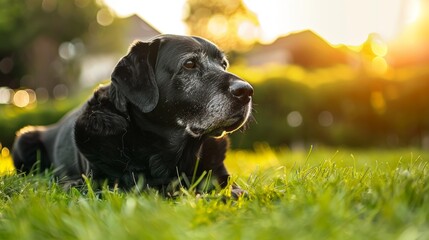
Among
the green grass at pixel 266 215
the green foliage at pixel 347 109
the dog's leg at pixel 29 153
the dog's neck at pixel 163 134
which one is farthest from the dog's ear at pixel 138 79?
the green foliage at pixel 347 109

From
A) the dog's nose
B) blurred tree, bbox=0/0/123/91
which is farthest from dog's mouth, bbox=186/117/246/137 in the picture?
blurred tree, bbox=0/0/123/91

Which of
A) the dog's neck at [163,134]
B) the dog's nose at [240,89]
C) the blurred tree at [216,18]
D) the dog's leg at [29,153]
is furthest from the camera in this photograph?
the blurred tree at [216,18]

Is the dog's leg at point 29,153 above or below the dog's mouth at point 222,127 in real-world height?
below

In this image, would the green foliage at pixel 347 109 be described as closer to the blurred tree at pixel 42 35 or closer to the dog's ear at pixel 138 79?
the dog's ear at pixel 138 79

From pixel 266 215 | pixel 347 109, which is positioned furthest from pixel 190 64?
pixel 347 109

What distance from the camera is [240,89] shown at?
3.93 m

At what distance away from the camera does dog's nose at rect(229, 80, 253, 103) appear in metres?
3.93

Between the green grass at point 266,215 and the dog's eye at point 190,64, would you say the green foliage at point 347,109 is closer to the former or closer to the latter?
the dog's eye at point 190,64

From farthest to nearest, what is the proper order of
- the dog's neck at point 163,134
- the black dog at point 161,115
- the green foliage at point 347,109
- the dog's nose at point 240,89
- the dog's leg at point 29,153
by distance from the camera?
the green foliage at point 347,109
the dog's leg at point 29,153
the dog's neck at point 163,134
the black dog at point 161,115
the dog's nose at point 240,89

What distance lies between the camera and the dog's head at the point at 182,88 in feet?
13.1

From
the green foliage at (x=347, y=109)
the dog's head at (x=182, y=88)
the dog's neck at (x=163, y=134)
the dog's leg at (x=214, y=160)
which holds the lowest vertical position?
the green foliage at (x=347, y=109)

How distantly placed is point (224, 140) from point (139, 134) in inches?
29.5

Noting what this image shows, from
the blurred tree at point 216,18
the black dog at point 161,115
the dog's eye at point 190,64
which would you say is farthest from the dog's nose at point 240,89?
the blurred tree at point 216,18

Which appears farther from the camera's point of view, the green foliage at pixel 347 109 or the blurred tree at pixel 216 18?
the blurred tree at pixel 216 18
